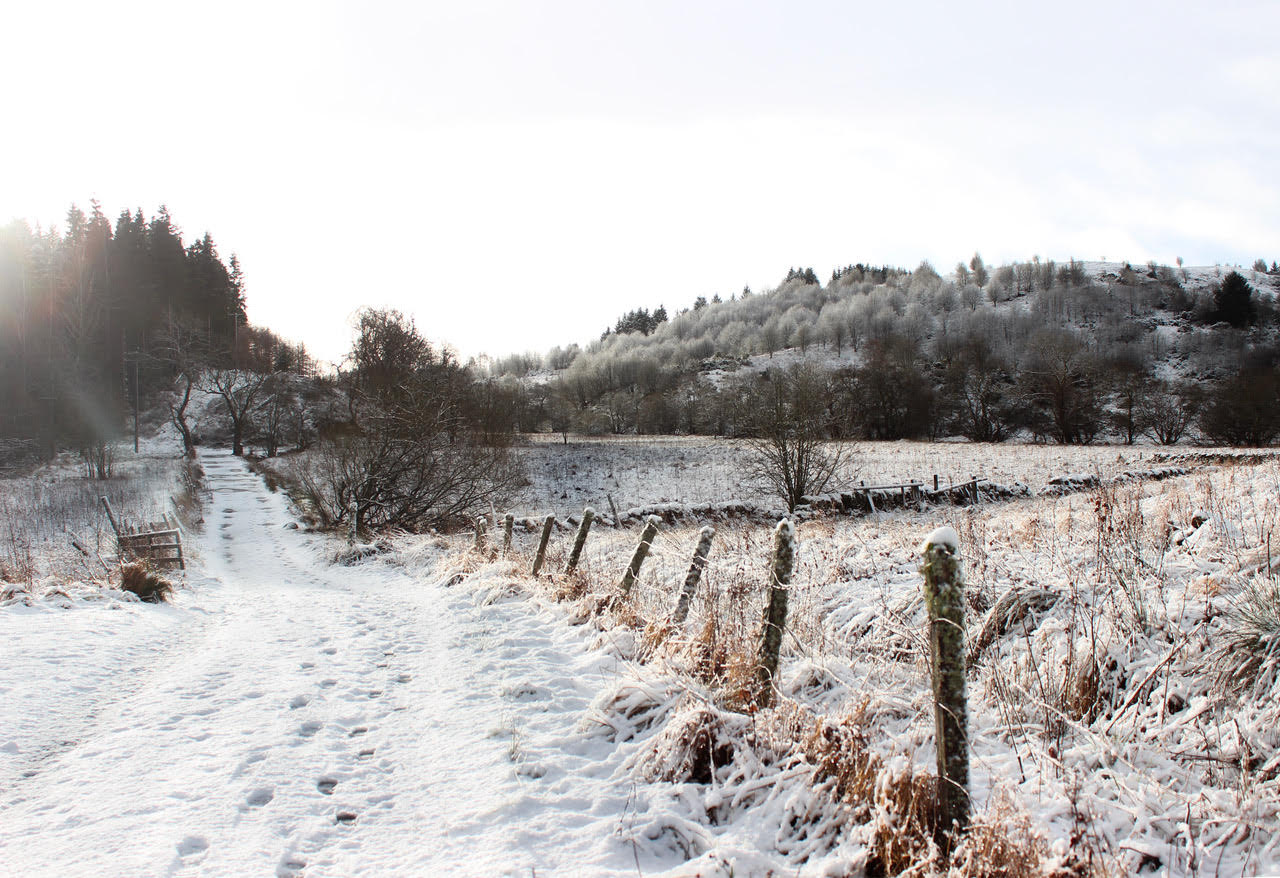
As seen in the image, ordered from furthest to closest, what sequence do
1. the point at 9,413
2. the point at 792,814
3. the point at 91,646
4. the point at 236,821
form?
the point at 9,413
the point at 91,646
the point at 236,821
the point at 792,814

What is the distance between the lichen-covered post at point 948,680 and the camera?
243 cm

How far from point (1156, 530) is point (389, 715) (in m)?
7.43

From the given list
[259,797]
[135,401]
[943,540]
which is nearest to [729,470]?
[259,797]

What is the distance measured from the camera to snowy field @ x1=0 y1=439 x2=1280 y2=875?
251 centimetres

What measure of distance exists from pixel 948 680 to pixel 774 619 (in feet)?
4.46

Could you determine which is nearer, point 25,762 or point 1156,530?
point 25,762

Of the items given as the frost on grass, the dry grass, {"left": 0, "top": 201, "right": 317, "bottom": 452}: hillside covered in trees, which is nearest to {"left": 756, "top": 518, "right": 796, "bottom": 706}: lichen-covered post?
the frost on grass

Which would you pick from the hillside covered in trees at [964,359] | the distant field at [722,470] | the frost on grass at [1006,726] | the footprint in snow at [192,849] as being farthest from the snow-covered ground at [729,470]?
the footprint in snow at [192,849]

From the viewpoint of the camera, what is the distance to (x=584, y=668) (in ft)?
16.2

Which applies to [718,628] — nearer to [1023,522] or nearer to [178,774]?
[178,774]

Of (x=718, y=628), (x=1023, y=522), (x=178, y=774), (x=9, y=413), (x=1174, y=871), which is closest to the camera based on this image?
(x=1174, y=871)

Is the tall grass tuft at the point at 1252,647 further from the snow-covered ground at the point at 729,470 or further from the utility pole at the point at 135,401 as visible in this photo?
the utility pole at the point at 135,401

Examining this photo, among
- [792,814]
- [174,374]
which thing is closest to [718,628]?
[792,814]

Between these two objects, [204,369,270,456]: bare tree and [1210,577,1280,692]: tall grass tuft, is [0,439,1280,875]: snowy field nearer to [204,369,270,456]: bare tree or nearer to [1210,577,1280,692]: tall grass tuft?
[1210,577,1280,692]: tall grass tuft
